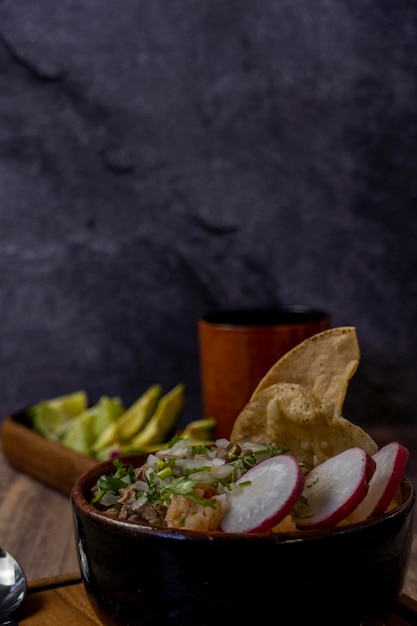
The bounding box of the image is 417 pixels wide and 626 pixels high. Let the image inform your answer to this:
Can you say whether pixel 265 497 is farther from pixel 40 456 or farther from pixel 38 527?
pixel 40 456

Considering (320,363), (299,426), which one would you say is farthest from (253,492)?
(320,363)

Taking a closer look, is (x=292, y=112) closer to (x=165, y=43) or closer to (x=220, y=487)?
(x=165, y=43)

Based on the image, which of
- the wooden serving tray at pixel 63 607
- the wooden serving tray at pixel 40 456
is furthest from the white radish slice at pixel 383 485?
the wooden serving tray at pixel 40 456

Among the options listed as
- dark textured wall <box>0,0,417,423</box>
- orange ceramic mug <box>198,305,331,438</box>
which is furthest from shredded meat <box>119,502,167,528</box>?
dark textured wall <box>0,0,417,423</box>

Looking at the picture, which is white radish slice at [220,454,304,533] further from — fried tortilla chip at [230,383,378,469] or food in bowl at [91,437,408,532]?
fried tortilla chip at [230,383,378,469]

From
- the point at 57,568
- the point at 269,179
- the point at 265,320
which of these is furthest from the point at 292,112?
the point at 57,568

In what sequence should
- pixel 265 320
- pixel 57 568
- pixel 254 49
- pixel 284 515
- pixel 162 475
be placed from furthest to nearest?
pixel 254 49, pixel 265 320, pixel 57 568, pixel 162 475, pixel 284 515
